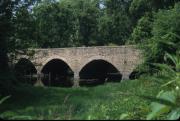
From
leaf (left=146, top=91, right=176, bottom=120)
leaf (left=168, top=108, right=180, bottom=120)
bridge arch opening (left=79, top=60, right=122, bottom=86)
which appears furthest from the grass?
bridge arch opening (left=79, top=60, right=122, bottom=86)

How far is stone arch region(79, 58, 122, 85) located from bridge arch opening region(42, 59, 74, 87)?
4.65 ft

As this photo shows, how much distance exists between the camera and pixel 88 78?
139 feet

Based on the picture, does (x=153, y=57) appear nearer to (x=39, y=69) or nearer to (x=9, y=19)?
(x=9, y=19)

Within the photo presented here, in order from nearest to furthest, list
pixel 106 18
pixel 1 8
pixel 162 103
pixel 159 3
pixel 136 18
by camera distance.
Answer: pixel 162 103 → pixel 1 8 → pixel 159 3 → pixel 136 18 → pixel 106 18

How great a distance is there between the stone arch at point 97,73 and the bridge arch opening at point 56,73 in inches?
55.8

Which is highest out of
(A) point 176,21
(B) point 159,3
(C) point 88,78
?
(B) point 159,3

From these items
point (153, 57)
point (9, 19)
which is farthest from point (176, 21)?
point (9, 19)

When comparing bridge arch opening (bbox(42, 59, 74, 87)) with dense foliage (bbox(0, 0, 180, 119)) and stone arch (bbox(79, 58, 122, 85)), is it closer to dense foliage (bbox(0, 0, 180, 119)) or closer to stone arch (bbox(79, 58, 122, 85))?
stone arch (bbox(79, 58, 122, 85))

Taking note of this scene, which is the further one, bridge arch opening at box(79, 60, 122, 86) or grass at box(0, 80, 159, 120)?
bridge arch opening at box(79, 60, 122, 86)

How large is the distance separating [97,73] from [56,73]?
4533 mm

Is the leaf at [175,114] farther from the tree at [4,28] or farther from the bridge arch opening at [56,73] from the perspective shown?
the bridge arch opening at [56,73]

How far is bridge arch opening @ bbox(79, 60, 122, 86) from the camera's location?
40444 millimetres

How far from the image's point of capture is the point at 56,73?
153 feet

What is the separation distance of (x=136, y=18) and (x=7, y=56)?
2949 centimetres
